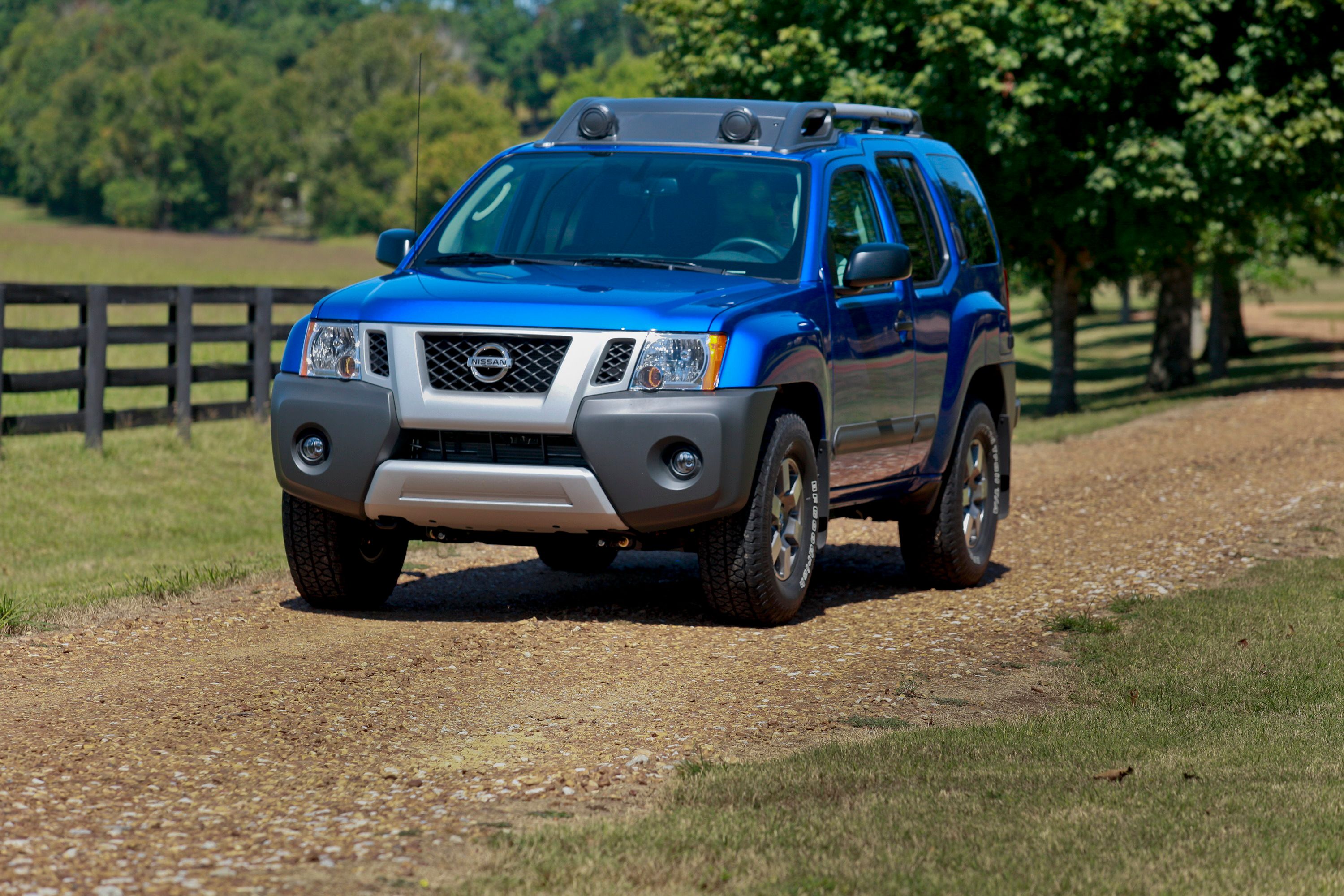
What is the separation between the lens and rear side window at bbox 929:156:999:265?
9867mm

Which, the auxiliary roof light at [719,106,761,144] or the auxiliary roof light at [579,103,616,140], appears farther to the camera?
the auxiliary roof light at [579,103,616,140]

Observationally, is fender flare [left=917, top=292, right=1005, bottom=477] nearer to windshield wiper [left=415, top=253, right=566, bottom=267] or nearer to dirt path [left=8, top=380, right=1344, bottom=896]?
dirt path [left=8, top=380, right=1344, bottom=896]

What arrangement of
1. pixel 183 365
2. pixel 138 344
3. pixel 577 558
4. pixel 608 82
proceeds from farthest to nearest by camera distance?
pixel 608 82 → pixel 183 365 → pixel 138 344 → pixel 577 558

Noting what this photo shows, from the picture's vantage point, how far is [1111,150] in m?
23.5

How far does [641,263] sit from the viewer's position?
7.95m

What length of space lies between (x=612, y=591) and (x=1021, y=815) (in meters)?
4.71

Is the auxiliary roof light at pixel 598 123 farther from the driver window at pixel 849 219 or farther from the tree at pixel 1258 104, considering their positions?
the tree at pixel 1258 104

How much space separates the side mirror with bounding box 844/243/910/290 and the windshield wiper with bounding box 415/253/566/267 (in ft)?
4.26

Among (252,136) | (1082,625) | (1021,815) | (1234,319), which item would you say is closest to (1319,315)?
(1234,319)

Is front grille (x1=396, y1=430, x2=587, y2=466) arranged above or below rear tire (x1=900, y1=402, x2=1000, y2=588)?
above

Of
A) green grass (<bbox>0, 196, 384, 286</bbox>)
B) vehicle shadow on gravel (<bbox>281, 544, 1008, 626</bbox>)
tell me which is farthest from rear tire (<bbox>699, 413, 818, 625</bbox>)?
green grass (<bbox>0, 196, 384, 286</bbox>)

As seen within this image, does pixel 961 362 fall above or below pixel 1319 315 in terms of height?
above

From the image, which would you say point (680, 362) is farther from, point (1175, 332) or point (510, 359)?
point (1175, 332)

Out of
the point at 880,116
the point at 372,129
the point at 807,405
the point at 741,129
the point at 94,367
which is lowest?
the point at 94,367
